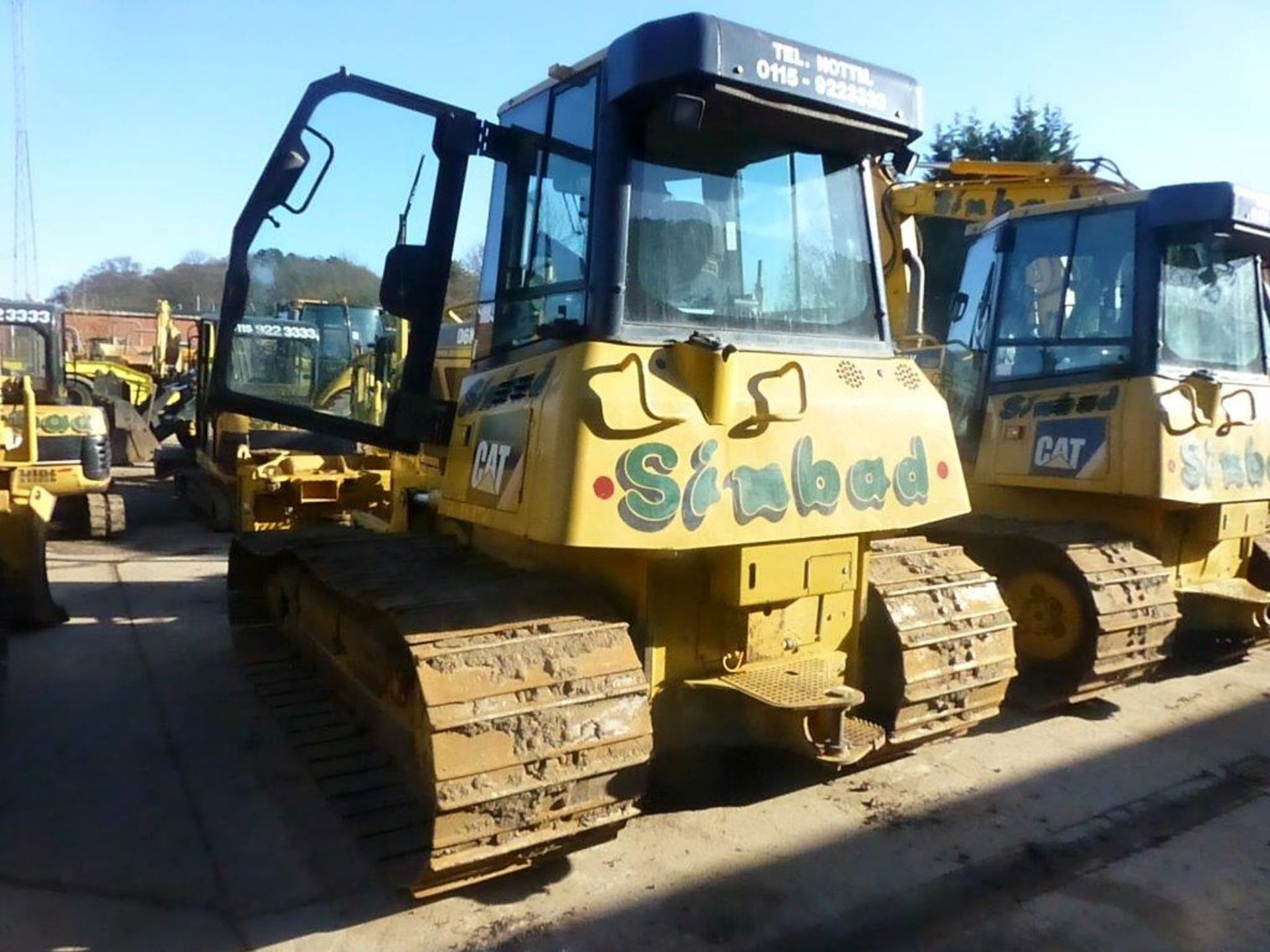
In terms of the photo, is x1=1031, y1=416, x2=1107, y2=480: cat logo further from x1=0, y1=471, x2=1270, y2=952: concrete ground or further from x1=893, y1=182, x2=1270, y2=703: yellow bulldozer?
x1=0, y1=471, x2=1270, y2=952: concrete ground

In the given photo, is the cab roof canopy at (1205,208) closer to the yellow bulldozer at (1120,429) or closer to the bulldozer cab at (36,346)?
the yellow bulldozer at (1120,429)

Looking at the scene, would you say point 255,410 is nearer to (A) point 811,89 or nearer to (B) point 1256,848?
(A) point 811,89

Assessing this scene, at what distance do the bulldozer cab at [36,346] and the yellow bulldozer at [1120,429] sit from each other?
348 inches

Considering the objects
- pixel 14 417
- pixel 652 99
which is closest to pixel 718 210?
pixel 652 99

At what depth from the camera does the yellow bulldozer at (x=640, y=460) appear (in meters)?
3.06

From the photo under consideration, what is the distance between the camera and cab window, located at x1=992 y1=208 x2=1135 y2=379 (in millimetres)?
5797

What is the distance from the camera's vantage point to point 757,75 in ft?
10.8

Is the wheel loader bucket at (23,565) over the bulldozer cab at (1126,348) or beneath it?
beneath

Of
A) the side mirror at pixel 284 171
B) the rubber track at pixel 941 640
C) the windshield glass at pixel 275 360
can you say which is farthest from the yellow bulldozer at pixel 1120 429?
the side mirror at pixel 284 171

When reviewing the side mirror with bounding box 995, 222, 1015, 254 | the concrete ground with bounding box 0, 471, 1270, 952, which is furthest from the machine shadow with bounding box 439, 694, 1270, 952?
the side mirror with bounding box 995, 222, 1015, 254

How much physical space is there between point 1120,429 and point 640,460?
3558 millimetres

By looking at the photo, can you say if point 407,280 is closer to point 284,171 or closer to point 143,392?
point 284,171

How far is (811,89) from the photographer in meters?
3.47

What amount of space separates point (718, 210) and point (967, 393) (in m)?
3.59
